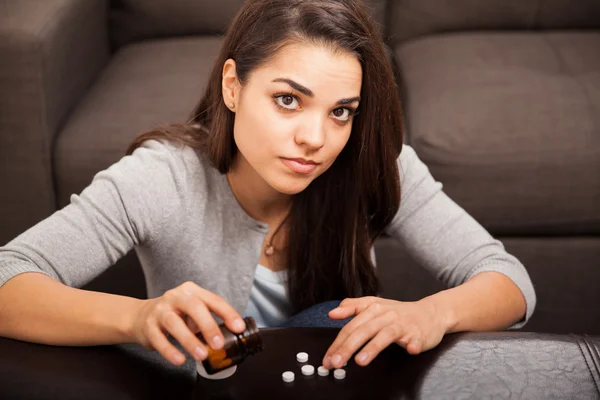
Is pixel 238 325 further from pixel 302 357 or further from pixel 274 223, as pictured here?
pixel 274 223

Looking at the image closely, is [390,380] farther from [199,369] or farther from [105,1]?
[105,1]

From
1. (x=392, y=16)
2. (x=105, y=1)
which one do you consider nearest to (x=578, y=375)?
(x=392, y=16)

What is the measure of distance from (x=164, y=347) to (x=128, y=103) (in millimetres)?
963

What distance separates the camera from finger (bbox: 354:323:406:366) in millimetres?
834

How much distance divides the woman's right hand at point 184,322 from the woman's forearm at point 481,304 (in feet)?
1.03

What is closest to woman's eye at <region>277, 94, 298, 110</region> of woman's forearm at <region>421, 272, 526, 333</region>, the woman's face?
the woman's face

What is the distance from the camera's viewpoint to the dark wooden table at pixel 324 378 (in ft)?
2.54

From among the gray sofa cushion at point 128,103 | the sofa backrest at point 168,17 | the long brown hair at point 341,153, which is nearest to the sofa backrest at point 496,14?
the sofa backrest at point 168,17

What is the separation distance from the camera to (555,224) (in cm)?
158

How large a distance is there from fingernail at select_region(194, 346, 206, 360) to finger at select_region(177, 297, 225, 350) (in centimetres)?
1

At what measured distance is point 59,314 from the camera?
0.87 metres

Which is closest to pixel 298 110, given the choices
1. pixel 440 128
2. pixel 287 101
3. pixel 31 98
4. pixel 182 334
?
pixel 287 101

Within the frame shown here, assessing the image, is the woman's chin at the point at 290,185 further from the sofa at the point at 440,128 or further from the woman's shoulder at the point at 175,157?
the sofa at the point at 440,128

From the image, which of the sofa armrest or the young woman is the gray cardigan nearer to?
the young woman
